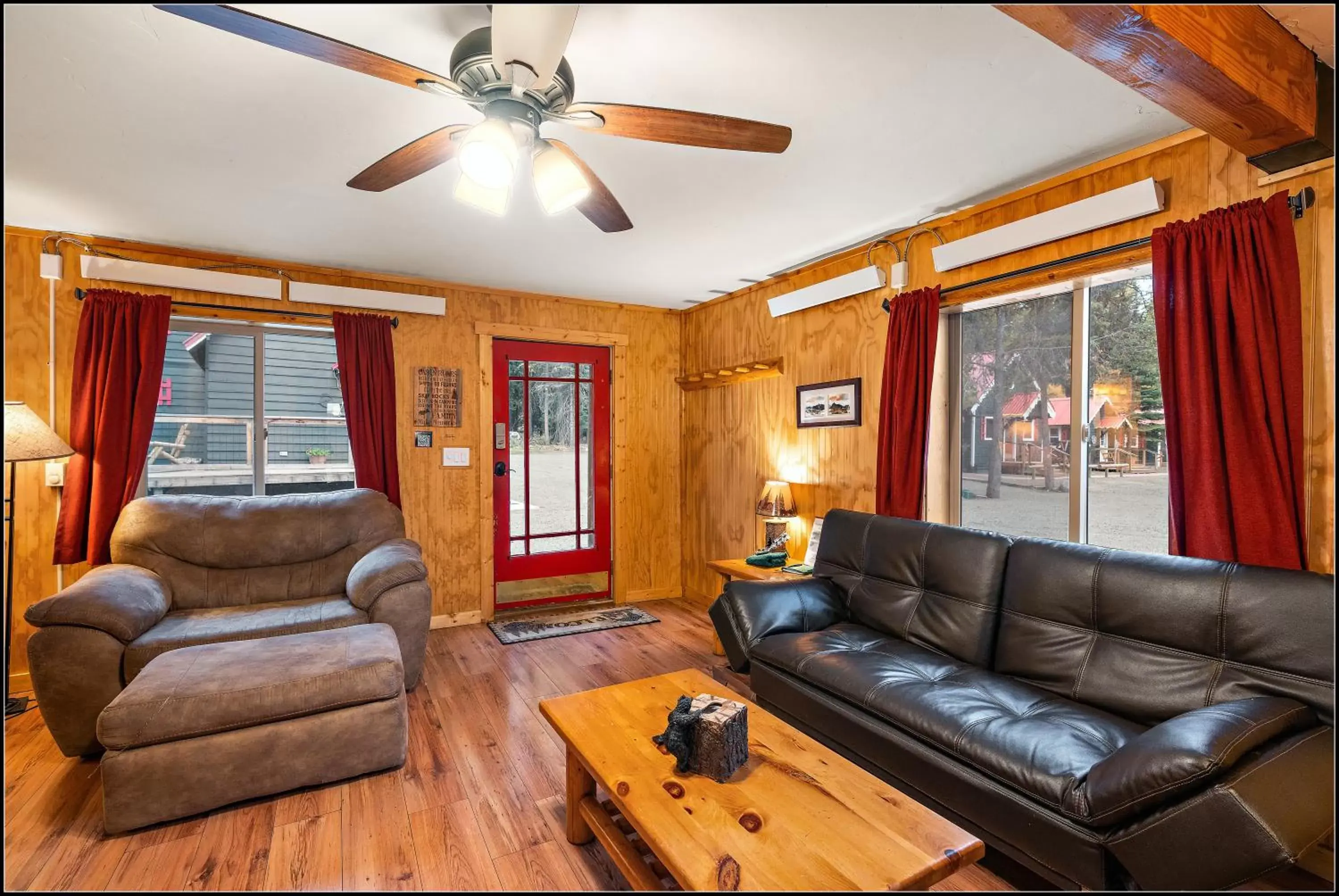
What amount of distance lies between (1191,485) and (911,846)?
1.67 metres

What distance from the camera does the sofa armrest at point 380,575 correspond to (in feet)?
10.2

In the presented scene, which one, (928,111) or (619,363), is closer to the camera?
(928,111)

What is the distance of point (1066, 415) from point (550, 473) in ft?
11.2

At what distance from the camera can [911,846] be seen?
1.38 meters

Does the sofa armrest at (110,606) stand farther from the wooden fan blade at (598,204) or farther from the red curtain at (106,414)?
the wooden fan blade at (598,204)

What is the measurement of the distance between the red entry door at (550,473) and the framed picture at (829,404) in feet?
5.56

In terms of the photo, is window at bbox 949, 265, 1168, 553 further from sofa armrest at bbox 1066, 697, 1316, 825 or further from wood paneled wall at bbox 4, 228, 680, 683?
wood paneled wall at bbox 4, 228, 680, 683

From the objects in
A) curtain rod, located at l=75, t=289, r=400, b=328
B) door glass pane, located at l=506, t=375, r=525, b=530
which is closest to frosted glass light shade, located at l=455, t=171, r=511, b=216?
curtain rod, located at l=75, t=289, r=400, b=328

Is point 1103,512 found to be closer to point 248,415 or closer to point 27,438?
point 248,415

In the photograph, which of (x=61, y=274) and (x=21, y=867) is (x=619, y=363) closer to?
(x=61, y=274)

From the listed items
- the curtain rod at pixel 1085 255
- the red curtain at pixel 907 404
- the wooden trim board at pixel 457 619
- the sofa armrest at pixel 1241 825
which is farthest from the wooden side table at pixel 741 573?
the sofa armrest at pixel 1241 825

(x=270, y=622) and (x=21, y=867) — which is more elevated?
(x=270, y=622)

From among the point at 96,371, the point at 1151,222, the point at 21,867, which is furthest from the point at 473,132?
the point at 96,371

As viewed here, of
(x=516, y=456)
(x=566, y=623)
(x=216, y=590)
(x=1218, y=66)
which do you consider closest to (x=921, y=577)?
(x=1218, y=66)
